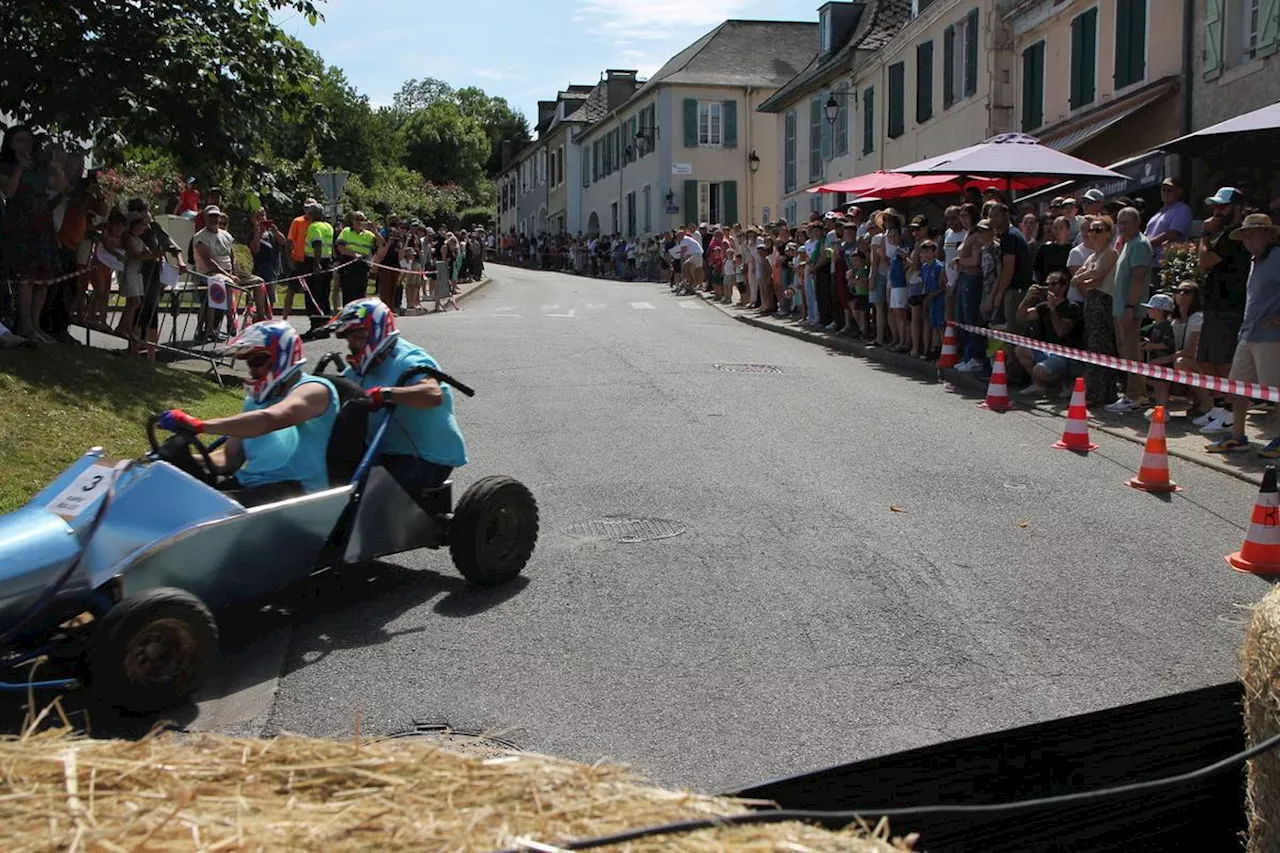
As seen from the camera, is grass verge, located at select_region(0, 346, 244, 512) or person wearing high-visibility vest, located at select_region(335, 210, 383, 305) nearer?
grass verge, located at select_region(0, 346, 244, 512)

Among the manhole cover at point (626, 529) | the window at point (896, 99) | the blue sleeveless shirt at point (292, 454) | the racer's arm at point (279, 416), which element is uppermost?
the window at point (896, 99)

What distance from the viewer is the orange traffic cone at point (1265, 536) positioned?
6949 millimetres

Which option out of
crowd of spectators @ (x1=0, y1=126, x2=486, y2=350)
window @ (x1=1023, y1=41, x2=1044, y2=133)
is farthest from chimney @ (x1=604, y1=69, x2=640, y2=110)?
crowd of spectators @ (x1=0, y1=126, x2=486, y2=350)

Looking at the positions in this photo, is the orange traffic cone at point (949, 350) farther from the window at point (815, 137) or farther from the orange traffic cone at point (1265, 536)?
the window at point (815, 137)

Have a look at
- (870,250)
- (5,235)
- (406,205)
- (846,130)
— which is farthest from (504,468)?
(406,205)

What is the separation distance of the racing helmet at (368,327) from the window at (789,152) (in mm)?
36282

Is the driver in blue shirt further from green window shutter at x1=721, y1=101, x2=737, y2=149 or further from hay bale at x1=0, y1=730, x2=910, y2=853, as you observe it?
green window shutter at x1=721, y1=101, x2=737, y2=149

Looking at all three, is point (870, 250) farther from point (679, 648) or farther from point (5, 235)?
point (679, 648)

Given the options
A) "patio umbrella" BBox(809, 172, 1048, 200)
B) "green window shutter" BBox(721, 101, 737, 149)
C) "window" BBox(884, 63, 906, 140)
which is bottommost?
"patio umbrella" BBox(809, 172, 1048, 200)

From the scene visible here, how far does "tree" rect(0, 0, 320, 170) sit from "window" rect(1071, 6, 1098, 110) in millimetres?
14372

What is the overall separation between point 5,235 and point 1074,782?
11553 mm

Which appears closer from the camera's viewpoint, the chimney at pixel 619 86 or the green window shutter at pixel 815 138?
the green window shutter at pixel 815 138

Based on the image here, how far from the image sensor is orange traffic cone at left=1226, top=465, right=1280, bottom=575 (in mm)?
6949

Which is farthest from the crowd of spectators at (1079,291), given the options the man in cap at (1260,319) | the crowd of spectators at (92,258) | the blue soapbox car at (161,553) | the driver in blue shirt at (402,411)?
the crowd of spectators at (92,258)
